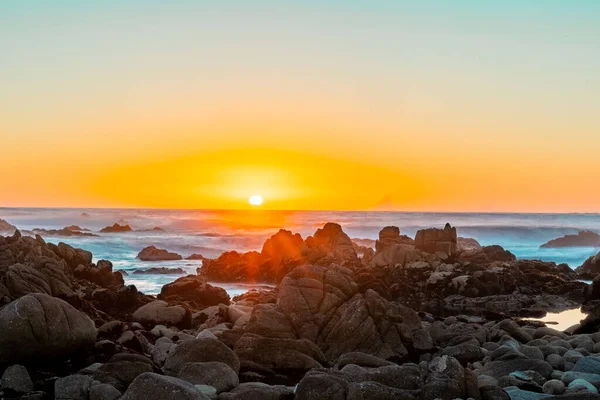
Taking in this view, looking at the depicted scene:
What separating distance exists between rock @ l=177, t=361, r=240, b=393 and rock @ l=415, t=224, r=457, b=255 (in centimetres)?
3567

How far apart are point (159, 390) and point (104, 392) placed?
7.63 feet

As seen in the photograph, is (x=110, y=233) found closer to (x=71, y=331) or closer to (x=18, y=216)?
(x=18, y=216)

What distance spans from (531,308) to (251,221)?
117 meters

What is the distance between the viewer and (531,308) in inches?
1406

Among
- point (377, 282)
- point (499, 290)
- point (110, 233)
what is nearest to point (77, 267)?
point (377, 282)

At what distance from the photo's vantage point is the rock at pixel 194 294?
31.3 metres

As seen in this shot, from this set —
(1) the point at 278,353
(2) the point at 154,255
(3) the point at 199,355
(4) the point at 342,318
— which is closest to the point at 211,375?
(3) the point at 199,355

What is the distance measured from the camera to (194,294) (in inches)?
1256

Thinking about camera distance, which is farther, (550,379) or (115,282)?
(115,282)

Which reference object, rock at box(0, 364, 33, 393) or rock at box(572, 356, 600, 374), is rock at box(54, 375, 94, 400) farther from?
rock at box(572, 356, 600, 374)

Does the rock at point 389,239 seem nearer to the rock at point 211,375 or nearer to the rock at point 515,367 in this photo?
the rock at point 515,367

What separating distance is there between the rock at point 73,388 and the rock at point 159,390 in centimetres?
192

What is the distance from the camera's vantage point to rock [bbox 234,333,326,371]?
18.4m

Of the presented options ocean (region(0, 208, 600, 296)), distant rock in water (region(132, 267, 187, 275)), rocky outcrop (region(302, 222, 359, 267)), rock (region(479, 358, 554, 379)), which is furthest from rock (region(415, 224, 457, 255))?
rock (region(479, 358, 554, 379))
